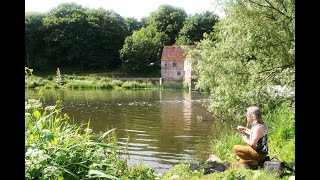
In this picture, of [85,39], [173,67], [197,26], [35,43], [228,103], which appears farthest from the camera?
[35,43]

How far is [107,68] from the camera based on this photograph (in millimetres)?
62875

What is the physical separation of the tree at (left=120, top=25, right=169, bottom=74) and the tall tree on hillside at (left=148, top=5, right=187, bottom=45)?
6.29 m

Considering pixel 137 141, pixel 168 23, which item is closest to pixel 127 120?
pixel 137 141

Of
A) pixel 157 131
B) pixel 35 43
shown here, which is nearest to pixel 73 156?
pixel 157 131

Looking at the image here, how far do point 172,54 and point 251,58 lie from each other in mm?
47498

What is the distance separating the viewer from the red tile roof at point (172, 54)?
2216 inches

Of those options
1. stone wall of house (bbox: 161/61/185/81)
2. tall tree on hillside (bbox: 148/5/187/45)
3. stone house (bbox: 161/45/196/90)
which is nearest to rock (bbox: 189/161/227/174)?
stone house (bbox: 161/45/196/90)

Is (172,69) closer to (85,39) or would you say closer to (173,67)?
(173,67)

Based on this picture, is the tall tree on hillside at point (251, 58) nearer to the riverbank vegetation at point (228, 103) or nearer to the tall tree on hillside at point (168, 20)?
the riverbank vegetation at point (228, 103)

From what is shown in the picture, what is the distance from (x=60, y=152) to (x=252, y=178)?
248 cm

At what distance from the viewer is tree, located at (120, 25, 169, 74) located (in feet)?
187

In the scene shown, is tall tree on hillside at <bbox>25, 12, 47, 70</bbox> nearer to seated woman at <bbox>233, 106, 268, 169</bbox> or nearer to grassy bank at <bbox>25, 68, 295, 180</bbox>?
grassy bank at <bbox>25, 68, 295, 180</bbox>

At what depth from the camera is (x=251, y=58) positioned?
967 cm
